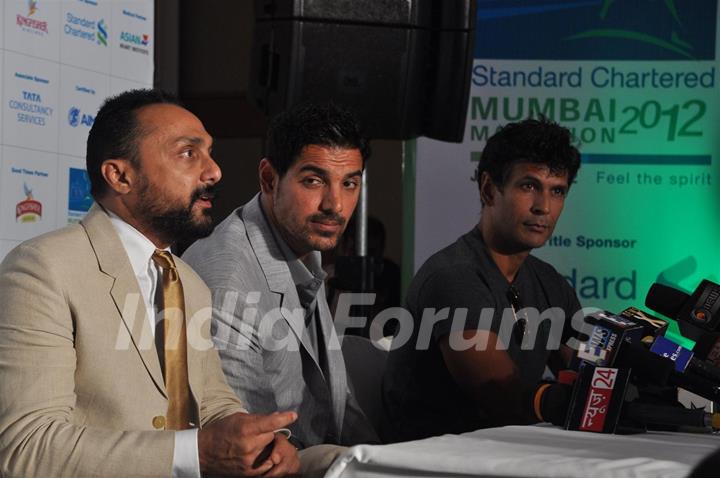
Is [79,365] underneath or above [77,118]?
underneath

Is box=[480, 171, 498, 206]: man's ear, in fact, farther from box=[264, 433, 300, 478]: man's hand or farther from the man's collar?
box=[264, 433, 300, 478]: man's hand

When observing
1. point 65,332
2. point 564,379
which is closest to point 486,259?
point 564,379

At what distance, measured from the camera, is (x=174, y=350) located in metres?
1.92

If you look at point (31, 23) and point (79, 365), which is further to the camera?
point (31, 23)

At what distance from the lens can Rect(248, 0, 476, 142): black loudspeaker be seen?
3.40 meters

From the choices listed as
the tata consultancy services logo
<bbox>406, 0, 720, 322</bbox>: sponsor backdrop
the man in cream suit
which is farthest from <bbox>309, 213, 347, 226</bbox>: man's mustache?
<bbox>406, 0, 720, 322</bbox>: sponsor backdrop

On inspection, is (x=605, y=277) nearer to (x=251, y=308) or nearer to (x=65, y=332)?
(x=251, y=308)

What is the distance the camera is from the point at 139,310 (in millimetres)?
1864

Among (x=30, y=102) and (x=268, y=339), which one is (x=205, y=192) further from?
(x=30, y=102)

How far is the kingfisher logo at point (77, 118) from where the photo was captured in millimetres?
3609

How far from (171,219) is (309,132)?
2.06 feet

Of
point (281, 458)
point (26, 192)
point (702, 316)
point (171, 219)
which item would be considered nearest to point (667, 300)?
point (702, 316)

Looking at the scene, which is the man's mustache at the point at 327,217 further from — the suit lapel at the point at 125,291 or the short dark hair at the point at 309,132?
the suit lapel at the point at 125,291

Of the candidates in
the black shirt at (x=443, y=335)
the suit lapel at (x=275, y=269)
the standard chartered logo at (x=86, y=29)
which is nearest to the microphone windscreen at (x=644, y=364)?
the black shirt at (x=443, y=335)
